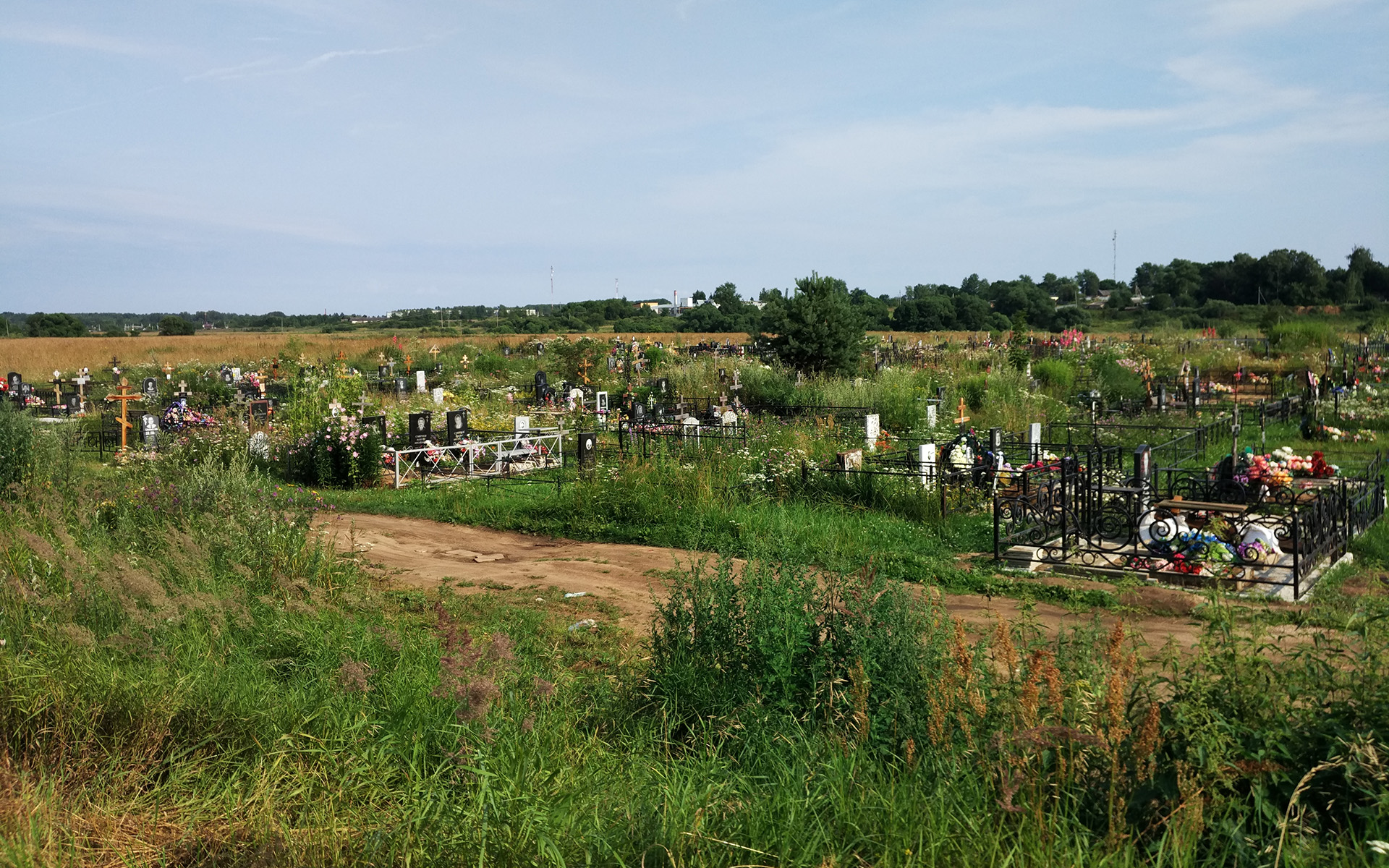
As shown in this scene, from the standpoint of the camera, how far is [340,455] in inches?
673

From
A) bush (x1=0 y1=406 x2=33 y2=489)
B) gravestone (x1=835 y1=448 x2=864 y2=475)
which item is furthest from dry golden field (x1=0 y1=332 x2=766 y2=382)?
gravestone (x1=835 y1=448 x2=864 y2=475)

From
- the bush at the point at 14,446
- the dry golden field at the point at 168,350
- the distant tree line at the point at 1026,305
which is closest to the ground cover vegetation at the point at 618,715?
the bush at the point at 14,446

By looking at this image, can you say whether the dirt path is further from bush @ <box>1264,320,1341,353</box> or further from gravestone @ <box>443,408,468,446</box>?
bush @ <box>1264,320,1341,353</box>

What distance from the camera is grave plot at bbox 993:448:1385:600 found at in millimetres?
9797

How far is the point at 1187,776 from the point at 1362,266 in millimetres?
83626

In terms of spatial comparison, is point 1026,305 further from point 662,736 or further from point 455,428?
point 662,736

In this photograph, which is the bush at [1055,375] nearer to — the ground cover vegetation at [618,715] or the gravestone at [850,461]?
the gravestone at [850,461]

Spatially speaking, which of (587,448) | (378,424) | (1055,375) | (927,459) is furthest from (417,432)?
(1055,375)

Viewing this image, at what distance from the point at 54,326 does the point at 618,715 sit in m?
83.3

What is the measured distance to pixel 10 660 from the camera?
17.3 feet

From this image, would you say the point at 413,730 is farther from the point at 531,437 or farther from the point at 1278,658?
the point at 531,437

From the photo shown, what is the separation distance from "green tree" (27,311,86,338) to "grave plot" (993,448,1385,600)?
77275mm

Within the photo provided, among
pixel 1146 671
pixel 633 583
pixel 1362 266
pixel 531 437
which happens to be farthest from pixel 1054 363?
pixel 1362 266

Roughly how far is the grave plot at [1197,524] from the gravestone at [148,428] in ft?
49.9
